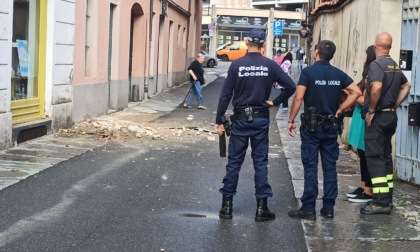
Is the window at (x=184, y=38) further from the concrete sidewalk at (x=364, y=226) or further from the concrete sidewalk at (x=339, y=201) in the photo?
the concrete sidewalk at (x=364, y=226)

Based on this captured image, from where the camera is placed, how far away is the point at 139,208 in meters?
7.84

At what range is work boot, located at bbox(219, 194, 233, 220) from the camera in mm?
7457

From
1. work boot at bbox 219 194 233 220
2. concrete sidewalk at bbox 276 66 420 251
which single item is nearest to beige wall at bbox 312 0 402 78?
concrete sidewalk at bbox 276 66 420 251

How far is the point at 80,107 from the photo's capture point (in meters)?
15.5

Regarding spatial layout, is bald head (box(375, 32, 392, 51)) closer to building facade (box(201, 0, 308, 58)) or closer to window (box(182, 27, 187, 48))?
window (box(182, 27, 187, 48))

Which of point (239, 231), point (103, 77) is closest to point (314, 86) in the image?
point (239, 231)

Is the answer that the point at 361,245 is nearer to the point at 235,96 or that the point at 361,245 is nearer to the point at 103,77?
the point at 235,96

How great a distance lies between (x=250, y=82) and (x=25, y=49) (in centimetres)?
688

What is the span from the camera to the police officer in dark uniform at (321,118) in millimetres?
7496

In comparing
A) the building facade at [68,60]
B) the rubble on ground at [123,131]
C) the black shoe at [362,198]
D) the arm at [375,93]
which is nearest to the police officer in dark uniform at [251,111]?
the arm at [375,93]

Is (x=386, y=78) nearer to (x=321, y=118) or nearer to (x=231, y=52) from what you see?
(x=321, y=118)

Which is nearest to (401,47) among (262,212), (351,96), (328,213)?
(351,96)

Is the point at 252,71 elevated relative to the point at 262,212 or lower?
elevated

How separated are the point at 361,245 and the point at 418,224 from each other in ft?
3.81
